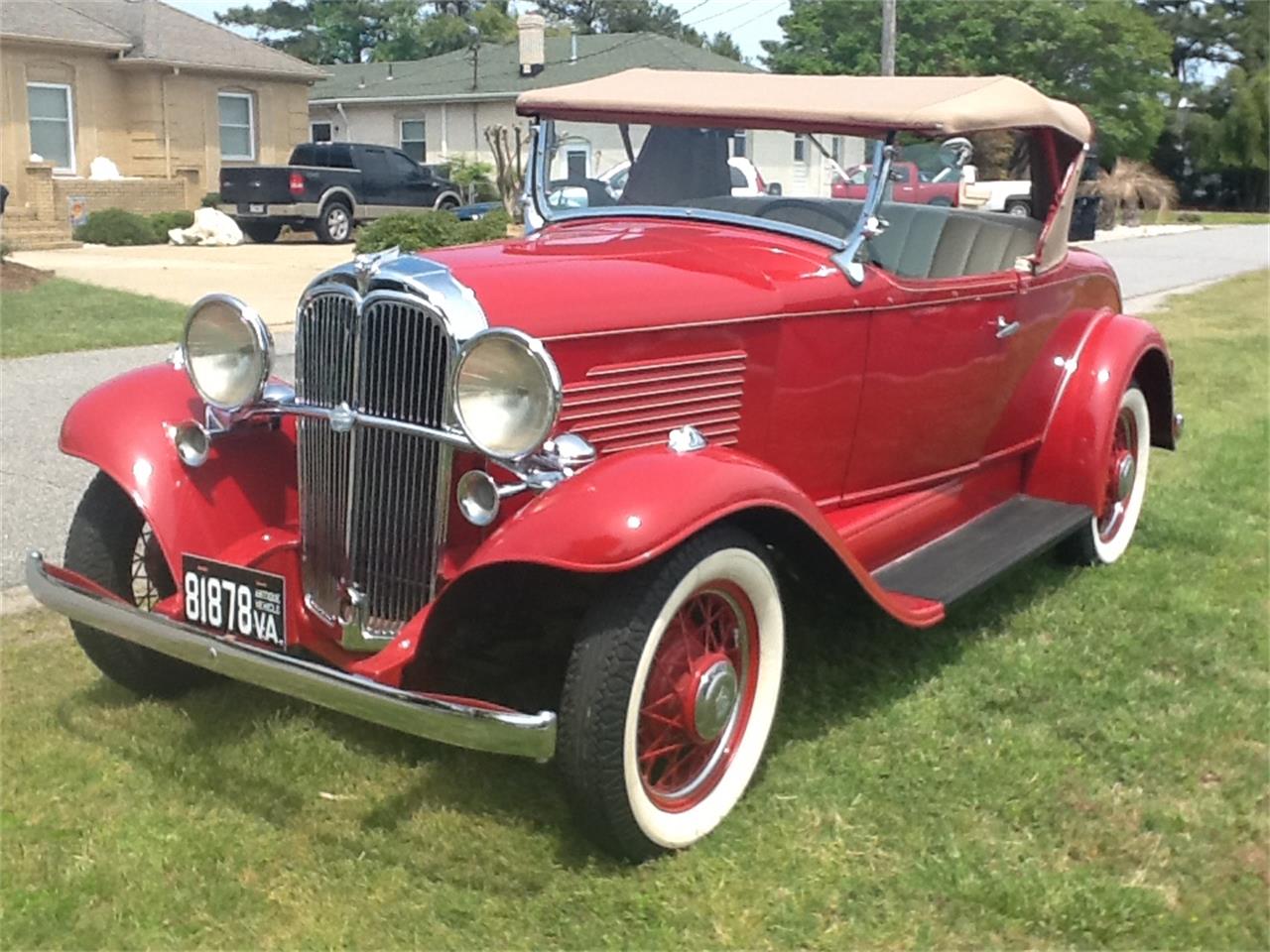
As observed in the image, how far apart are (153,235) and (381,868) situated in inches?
770

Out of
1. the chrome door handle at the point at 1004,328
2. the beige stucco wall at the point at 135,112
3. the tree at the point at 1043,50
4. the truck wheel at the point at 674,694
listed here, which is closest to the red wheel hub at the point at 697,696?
the truck wheel at the point at 674,694

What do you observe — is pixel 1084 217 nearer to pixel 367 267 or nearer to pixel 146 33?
pixel 367 267

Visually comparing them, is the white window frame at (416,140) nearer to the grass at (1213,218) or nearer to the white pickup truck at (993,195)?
the grass at (1213,218)

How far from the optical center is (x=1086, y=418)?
15.9 ft

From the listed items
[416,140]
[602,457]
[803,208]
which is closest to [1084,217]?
[803,208]

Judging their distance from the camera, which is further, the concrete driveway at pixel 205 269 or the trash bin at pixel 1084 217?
the concrete driveway at pixel 205 269

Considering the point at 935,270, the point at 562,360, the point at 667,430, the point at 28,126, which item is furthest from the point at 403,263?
the point at 28,126

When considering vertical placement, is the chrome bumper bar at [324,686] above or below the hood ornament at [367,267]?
below

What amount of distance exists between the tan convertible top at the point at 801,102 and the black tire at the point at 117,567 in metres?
1.86

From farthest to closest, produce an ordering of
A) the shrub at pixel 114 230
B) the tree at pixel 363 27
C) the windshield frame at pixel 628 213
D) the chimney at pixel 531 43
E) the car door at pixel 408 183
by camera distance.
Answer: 1. the tree at pixel 363 27
2. the chimney at pixel 531 43
3. the car door at pixel 408 183
4. the shrub at pixel 114 230
5. the windshield frame at pixel 628 213

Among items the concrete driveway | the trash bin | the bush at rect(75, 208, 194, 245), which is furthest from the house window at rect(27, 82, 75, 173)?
the trash bin

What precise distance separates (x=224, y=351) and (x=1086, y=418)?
3.04m

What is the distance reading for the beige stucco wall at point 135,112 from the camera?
21516 mm

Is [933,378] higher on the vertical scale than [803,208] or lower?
lower
